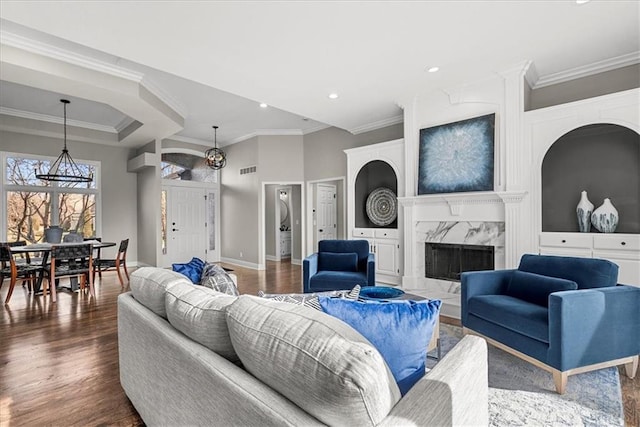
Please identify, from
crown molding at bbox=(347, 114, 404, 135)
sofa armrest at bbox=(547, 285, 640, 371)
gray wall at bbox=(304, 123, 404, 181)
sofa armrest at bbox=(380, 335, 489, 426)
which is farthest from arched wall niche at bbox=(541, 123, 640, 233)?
sofa armrest at bbox=(380, 335, 489, 426)

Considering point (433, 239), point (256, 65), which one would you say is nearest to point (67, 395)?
point (256, 65)

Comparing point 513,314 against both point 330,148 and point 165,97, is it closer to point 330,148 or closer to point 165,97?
point 330,148

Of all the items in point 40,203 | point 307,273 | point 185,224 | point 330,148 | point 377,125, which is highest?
point 377,125

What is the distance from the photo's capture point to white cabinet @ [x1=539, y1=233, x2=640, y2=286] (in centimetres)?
300

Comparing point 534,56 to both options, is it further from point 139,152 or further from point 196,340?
point 139,152

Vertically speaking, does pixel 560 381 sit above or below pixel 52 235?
below

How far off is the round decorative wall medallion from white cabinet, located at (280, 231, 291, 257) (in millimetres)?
3912

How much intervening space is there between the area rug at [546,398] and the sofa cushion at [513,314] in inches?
13.0

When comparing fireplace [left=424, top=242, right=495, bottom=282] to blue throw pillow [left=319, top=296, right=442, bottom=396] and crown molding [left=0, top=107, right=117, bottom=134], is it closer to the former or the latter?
blue throw pillow [left=319, top=296, right=442, bottom=396]

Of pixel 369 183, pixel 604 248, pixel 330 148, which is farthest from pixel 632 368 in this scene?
pixel 330 148

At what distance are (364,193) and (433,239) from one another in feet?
5.20

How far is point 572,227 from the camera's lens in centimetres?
342

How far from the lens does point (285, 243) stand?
29.2 ft

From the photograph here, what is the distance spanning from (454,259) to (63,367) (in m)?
4.22
